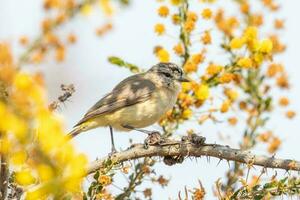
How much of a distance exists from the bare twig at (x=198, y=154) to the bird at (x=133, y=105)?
102 inches

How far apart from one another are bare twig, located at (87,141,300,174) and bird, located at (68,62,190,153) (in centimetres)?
260

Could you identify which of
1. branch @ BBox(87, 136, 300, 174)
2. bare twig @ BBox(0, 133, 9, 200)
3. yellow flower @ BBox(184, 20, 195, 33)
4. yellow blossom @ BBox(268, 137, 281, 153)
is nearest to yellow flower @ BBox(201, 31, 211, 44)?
yellow flower @ BBox(184, 20, 195, 33)

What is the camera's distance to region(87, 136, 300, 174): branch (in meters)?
2.69

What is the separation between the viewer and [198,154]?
3.04m

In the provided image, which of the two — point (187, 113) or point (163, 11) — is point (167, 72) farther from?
point (187, 113)

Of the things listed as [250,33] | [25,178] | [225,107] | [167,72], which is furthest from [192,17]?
[25,178]

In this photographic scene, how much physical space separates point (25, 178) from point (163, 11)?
3766 mm

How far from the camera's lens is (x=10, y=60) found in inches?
73.0

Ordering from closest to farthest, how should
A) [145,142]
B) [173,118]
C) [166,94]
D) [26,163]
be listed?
[26,163], [145,142], [173,118], [166,94]

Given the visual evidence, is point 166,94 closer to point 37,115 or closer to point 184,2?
point 184,2

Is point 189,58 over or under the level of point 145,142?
over

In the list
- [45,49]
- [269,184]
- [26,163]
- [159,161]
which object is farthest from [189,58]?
[26,163]

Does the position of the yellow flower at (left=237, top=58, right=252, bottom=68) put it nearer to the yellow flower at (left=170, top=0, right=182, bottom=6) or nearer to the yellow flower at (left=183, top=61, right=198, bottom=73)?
the yellow flower at (left=183, top=61, right=198, bottom=73)

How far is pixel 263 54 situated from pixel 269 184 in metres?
2.61
